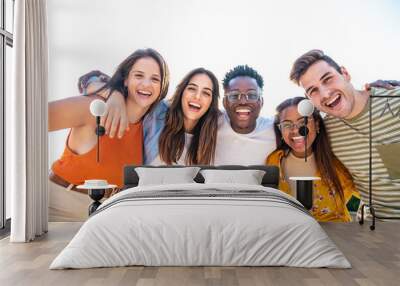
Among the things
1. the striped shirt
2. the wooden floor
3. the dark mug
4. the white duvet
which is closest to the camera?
the wooden floor

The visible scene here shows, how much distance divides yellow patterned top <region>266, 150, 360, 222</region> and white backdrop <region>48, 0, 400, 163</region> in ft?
2.26

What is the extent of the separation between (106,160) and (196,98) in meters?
1.44

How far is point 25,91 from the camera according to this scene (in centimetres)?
565

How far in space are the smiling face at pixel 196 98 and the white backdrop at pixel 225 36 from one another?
0.18 m

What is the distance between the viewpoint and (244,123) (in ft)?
23.4

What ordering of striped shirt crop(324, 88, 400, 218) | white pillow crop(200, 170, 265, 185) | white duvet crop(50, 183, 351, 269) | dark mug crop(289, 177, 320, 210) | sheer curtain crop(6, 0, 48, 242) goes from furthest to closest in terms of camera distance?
striped shirt crop(324, 88, 400, 218) → dark mug crop(289, 177, 320, 210) → white pillow crop(200, 170, 265, 185) → sheer curtain crop(6, 0, 48, 242) → white duvet crop(50, 183, 351, 269)

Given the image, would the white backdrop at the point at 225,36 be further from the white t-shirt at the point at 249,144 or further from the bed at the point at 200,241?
the bed at the point at 200,241

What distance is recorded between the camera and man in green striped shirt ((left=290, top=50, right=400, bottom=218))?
7.07 meters

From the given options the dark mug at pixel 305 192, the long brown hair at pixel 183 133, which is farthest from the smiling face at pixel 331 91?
the long brown hair at pixel 183 133

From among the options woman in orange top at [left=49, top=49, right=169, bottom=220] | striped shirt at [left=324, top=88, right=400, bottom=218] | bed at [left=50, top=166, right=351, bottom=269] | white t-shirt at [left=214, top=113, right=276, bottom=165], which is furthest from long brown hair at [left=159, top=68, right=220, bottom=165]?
bed at [left=50, top=166, right=351, bottom=269]

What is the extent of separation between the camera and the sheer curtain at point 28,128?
559 cm

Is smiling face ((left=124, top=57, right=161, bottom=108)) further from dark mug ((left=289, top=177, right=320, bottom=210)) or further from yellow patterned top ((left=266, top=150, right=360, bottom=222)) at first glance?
dark mug ((left=289, top=177, right=320, bottom=210))

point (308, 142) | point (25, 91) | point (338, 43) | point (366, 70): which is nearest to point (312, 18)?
point (338, 43)

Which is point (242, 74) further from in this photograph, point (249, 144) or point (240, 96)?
point (249, 144)
